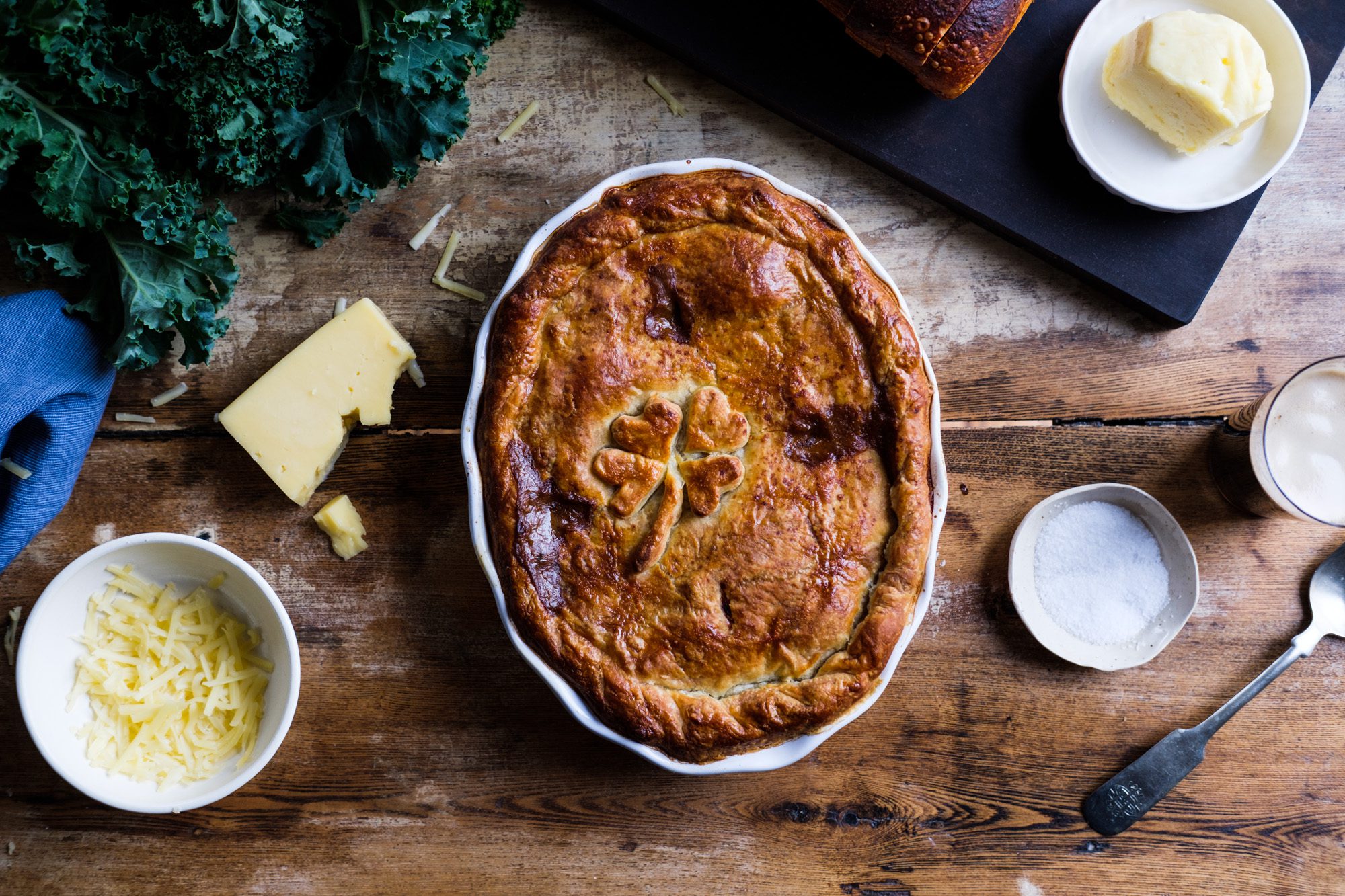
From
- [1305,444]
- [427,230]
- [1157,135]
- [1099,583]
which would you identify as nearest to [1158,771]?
[1099,583]

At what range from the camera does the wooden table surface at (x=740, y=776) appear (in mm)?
2965

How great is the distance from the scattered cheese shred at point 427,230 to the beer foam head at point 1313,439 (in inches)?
106

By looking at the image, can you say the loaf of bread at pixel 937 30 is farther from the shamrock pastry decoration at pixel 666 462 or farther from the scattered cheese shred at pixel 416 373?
the scattered cheese shred at pixel 416 373

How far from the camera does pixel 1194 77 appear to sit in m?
2.69

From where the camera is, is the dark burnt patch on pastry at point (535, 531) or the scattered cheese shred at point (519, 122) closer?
the dark burnt patch on pastry at point (535, 531)

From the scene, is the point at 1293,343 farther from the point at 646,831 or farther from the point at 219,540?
the point at 219,540

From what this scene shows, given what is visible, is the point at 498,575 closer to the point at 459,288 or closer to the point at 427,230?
the point at 459,288

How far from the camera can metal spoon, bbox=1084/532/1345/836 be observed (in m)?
2.92

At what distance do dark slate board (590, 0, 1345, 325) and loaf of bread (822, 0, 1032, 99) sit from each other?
18 centimetres

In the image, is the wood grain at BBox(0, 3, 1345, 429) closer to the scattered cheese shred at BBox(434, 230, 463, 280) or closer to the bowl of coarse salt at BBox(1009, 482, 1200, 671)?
the scattered cheese shred at BBox(434, 230, 463, 280)

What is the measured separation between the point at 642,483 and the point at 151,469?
1692mm

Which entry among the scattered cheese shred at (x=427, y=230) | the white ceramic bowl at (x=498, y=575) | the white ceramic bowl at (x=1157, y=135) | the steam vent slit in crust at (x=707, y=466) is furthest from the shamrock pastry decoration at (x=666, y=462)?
the white ceramic bowl at (x=1157, y=135)

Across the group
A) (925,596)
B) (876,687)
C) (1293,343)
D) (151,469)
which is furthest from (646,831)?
(1293,343)

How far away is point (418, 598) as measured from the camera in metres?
2.97
